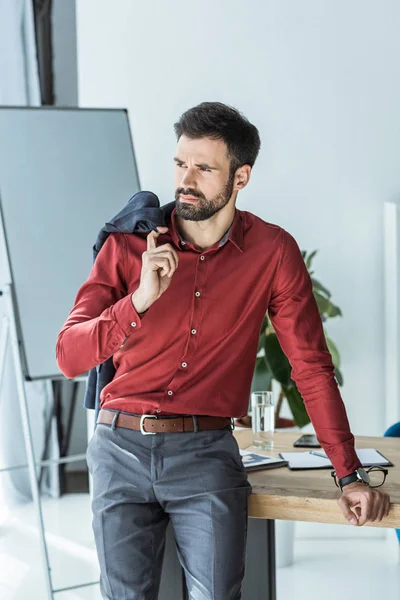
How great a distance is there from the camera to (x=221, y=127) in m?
1.90

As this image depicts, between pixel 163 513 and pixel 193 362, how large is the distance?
0.34 m

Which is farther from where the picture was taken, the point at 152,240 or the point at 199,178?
the point at 199,178

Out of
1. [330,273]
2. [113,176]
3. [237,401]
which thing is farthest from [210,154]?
[330,273]

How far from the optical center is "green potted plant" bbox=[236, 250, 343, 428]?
350cm

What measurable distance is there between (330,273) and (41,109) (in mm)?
1566

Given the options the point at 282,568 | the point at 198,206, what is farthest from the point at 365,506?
the point at 282,568

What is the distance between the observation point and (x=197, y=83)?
4.18 metres

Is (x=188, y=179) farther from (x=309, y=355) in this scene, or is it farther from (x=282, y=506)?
(x=282, y=506)

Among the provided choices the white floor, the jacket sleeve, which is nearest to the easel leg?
the white floor

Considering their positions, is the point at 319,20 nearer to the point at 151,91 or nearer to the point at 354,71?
the point at 354,71

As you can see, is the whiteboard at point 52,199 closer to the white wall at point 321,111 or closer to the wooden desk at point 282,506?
the white wall at point 321,111

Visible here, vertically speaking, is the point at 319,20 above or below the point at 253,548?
above

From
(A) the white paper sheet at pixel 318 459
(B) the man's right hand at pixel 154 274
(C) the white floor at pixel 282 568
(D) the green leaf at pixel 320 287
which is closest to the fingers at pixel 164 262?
(B) the man's right hand at pixel 154 274

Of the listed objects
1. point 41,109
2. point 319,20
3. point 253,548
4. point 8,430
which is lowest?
A: point 8,430
